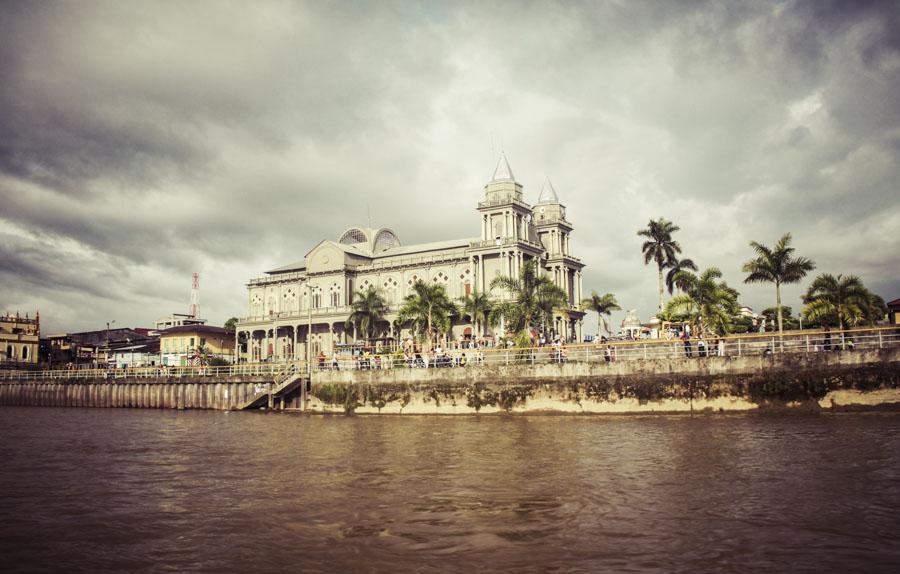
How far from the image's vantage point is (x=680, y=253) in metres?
54.1

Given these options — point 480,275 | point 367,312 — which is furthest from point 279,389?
point 480,275

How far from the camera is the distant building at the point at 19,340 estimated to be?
95188 millimetres

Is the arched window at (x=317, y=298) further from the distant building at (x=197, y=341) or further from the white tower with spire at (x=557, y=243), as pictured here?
the white tower with spire at (x=557, y=243)

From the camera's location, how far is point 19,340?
320 feet

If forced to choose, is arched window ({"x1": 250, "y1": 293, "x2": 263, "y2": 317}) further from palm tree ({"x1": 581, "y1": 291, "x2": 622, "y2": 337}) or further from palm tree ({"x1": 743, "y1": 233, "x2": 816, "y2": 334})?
palm tree ({"x1": 743, "y1": 233, "x2": 816, "y2": 334})

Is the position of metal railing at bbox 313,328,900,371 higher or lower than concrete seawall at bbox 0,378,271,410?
higher

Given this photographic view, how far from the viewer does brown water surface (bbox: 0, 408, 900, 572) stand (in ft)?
30.7

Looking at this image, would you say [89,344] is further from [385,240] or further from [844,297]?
[844,297]

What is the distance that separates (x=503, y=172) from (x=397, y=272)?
19299 mm

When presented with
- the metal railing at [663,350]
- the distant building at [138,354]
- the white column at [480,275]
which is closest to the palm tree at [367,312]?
the white column at [480,275]

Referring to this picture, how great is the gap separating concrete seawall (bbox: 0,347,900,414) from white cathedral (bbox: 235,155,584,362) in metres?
30.4

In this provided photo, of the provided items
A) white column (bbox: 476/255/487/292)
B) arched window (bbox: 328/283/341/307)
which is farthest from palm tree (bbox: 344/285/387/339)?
white column (bbox: 476/255/487/292)

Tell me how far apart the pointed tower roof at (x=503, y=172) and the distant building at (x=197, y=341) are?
155ft

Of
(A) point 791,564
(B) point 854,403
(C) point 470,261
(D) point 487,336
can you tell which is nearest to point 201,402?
(D) point 487,336
